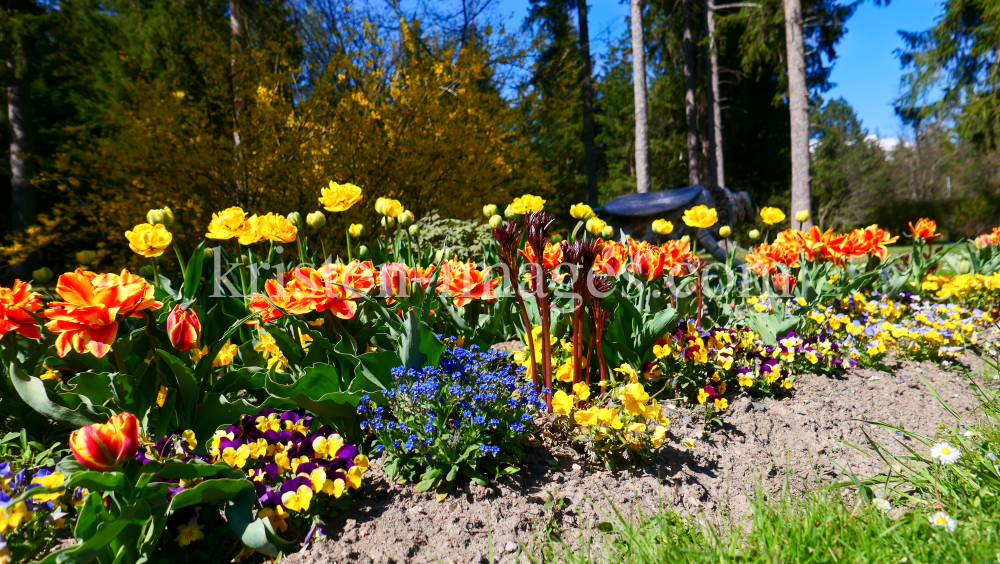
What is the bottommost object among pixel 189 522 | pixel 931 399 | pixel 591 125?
pixel 931 399

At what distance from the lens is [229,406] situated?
1.66 metres

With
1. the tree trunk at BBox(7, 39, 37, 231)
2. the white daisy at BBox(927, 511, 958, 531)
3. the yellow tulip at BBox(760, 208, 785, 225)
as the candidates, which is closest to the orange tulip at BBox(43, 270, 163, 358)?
the white daisy at BBox(927, 511, 958, 531)

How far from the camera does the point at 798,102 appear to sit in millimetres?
8055

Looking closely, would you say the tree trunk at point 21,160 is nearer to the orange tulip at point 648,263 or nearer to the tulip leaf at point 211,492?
the tulip leaf at point 211,492

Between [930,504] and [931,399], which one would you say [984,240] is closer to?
[931,399]

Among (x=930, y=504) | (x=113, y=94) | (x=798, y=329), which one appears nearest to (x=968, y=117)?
(x=798, y=329)

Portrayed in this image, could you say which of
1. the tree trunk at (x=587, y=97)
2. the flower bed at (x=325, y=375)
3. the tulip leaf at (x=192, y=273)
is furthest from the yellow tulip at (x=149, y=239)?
the tree trunk at (x=587, y=97)

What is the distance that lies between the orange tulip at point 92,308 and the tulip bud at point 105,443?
239 mm

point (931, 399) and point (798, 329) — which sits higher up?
point (798, 329)

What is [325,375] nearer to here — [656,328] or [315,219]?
[315,219]

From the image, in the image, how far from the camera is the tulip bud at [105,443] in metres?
1.14

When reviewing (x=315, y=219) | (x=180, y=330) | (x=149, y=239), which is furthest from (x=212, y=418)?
(x=315, y=219)

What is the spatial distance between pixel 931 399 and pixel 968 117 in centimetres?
1095

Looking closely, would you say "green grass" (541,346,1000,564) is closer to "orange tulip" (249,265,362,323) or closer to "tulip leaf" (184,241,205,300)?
"orange tulip" (249,265,362,323)
